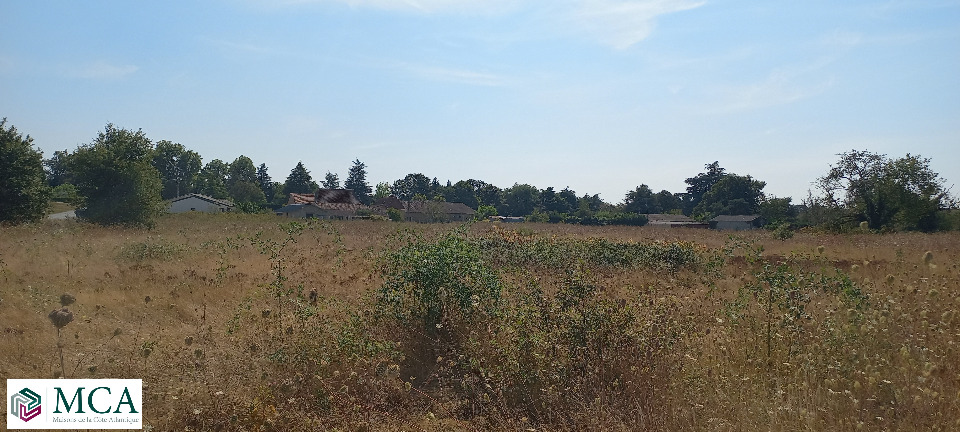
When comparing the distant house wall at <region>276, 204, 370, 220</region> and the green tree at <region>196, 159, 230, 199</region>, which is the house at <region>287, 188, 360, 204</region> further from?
the green tree at <region>196, 159, 230, 199</region>

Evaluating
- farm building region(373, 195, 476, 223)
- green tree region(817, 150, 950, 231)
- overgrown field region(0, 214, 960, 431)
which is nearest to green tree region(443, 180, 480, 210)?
farm building region(373, 195, 476, 223)

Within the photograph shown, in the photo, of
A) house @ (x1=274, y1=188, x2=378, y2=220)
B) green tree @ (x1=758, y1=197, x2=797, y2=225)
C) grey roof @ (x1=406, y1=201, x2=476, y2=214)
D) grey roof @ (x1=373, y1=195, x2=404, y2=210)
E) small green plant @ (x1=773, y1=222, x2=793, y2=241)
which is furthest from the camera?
grey roof @ (x1=373, y1=195, x2=404, y2=210)

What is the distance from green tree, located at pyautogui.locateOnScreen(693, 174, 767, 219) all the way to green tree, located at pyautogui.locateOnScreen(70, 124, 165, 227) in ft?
211

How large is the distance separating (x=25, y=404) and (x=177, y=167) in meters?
92.7

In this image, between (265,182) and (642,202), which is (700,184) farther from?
(265,182)

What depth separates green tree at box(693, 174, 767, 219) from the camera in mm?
75312

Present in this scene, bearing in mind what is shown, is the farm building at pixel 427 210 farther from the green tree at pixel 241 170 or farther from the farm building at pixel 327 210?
the green tree at pixel 241 170

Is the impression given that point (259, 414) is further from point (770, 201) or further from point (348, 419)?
point (770, 201)

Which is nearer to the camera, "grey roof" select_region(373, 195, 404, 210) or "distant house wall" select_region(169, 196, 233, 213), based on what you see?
"distant house wall" select_region(169, 196, 233, 213)

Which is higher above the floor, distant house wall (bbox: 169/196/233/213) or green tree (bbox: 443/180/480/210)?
green tree (bbox: 443/180/480/210)

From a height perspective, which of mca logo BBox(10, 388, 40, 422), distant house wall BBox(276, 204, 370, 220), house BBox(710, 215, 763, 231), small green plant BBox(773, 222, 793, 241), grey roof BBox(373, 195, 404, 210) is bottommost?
mca logo BBox(10, 388, 40, 422)

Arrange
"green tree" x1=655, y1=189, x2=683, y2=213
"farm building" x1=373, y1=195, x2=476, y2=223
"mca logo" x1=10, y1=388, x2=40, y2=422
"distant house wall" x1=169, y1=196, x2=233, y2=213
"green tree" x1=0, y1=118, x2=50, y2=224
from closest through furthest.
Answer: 1. "mca logo" x1=10, y1=388, x2=40, y2=422
2. "green tree" x1=0, y1=118, x2=50, y2=224
3. "distant house wall" x1=169, y1=196, x2=233, y2=213
4. "farm building" x1=373, y1=195, x2=476, y2=223
5. "green tree" x1=655, y1=189, x2=683, y2=213

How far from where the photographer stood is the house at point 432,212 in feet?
201

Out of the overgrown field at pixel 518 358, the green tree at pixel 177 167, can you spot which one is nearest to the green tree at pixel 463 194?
the green tree at pixel 177 167
